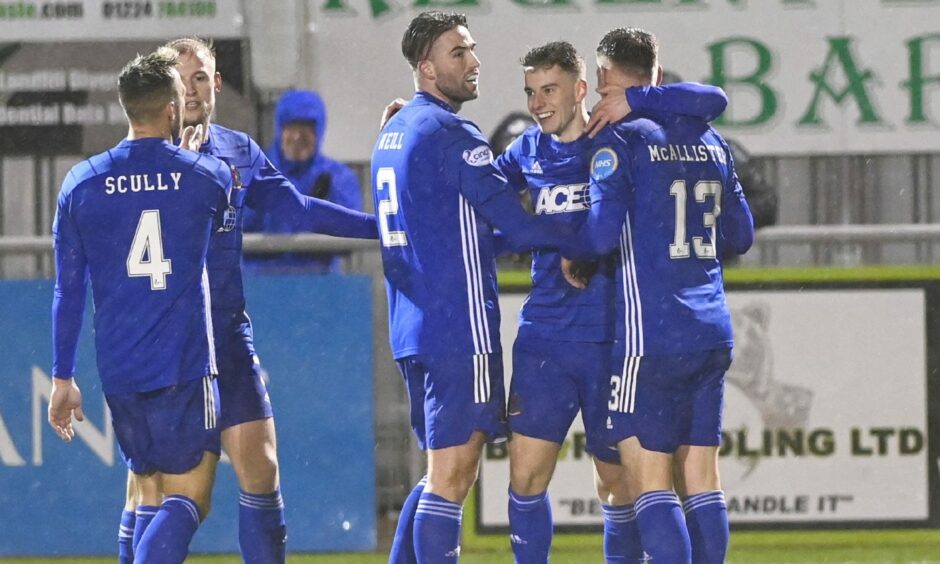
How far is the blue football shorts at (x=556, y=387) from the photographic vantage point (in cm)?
579

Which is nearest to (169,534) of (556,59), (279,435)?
(556,59)

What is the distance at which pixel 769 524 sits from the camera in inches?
305

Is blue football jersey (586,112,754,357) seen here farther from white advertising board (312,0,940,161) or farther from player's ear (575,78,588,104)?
white advertising board (312,0,940,161)

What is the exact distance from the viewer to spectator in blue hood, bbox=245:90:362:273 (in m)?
8.21

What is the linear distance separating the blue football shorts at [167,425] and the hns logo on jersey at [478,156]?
106 cm

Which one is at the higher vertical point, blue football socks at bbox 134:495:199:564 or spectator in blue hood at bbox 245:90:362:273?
spectator in blue hood at bbox 245:90:362:273

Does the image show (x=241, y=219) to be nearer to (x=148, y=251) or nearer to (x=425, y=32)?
(x=148, y=251)

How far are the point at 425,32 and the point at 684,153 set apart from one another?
92cm

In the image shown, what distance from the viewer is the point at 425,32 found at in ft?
18.4

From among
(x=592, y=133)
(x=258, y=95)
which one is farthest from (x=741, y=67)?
(x=592, y=133)

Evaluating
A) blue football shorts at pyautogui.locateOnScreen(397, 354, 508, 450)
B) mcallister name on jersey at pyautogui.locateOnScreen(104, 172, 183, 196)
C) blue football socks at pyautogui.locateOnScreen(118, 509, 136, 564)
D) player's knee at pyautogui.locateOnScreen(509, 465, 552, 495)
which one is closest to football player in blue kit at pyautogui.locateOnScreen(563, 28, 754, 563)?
player's knee at pyautogui.locateOnScreen(509, 465, 552, 495)

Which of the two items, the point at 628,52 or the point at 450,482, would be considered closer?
the point at 450,482

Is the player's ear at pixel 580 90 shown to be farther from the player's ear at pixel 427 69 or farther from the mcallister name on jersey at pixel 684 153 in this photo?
the player's ear at pixel 427 69

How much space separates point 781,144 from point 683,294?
345 cm
